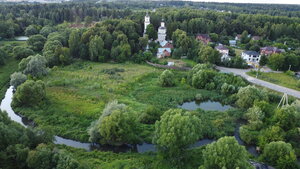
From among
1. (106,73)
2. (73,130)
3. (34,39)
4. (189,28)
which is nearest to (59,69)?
(106,73)

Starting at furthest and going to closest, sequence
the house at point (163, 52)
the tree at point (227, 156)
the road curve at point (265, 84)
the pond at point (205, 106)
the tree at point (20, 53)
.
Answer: the house at point (163, 52) → the tree at point (20, 53) → the road curve at point (265, 84) → the pond at point (205, 106) → the tree at point (227, 156)

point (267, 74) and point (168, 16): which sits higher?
point (168, 16)

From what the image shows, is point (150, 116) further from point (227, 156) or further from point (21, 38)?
point (21, 38)

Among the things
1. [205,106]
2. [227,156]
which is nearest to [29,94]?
[205,106]

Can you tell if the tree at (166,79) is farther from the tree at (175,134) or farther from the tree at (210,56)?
the tree at (175,134)

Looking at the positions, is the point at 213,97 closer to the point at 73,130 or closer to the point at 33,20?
the point at 73,130

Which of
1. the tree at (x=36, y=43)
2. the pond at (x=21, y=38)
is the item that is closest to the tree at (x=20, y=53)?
the tree at (x=36, y=43)
